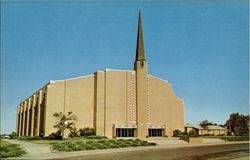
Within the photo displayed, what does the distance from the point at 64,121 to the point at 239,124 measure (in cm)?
4683

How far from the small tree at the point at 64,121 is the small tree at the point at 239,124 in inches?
1612

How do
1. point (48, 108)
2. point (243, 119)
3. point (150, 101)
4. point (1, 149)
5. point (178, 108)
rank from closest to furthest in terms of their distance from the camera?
point (1, 149), point (48, 108), point (150, 101), point (178, 108), point (243, 119)

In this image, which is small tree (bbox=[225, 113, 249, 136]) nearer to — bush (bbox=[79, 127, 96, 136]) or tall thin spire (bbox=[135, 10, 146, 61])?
tall thin spire (bbox=[135, 10, 146, 61])

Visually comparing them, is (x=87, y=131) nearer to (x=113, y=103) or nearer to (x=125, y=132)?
(x=113, y=103)

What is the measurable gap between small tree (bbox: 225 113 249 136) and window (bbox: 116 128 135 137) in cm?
2954

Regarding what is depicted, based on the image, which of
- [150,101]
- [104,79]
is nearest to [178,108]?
[150,101]

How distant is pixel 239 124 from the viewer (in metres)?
64.9

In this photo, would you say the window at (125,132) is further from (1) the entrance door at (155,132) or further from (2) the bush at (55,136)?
(2) the bush at (55,136)

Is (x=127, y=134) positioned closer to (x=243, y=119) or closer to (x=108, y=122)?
(x=108, y=122)

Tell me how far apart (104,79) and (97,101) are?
168 inches

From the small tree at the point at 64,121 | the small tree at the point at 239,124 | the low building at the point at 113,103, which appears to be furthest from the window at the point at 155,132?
the small tree at the point at 239,124

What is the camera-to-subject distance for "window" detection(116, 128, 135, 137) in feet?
149

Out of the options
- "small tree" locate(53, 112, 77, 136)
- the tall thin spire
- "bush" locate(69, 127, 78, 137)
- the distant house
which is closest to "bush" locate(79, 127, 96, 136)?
"small tree" locate(53, 112, 77, 136)

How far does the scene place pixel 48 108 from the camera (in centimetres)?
4116
